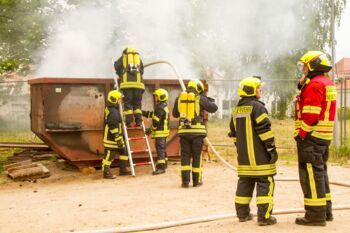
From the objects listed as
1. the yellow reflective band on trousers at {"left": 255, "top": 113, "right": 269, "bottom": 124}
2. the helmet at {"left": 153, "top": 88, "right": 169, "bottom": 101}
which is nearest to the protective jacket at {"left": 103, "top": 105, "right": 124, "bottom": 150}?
the helmet at {"left": 153, "top": 88, "right": 169, "bottom": 101}

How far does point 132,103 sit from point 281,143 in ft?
22.2

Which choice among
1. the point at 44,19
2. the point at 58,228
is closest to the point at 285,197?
the point at 58,228

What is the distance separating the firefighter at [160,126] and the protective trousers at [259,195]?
4.29 m

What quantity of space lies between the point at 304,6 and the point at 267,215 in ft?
48.1

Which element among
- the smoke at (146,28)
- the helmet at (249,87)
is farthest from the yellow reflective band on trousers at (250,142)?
the smoke at (146,28)

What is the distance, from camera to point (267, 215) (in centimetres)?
507

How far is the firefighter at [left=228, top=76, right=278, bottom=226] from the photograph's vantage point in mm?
5113

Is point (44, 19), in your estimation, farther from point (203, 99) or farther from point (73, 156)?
point (203, 99)

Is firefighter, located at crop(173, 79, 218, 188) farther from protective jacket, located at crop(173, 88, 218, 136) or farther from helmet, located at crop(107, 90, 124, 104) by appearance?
helmet, located at crop(107, 90, 124, 104)

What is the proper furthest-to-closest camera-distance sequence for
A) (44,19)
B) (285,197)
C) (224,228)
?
(44,19), (285,197), (224,228)

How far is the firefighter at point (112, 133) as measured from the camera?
9.17m

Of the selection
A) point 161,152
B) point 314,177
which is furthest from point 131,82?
point 314,177

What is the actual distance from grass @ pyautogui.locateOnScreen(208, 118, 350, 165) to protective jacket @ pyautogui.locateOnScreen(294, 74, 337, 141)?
5.82 m

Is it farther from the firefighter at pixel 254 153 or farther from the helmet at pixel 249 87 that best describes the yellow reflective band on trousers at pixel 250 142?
the helmet at pixel 249 87
